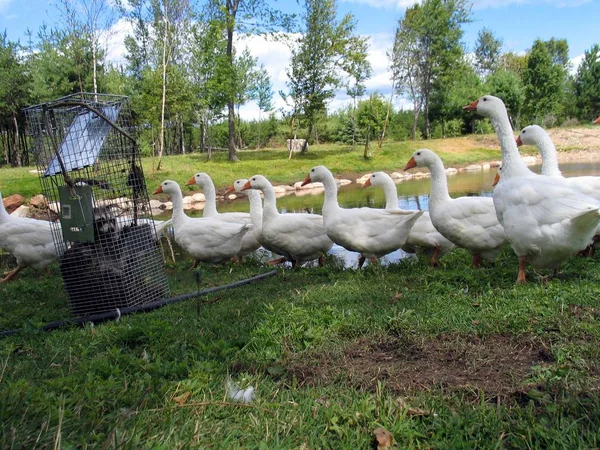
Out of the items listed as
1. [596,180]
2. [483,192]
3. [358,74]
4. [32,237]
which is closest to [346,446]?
[596,180]

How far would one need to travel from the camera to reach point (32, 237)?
24.6 feet

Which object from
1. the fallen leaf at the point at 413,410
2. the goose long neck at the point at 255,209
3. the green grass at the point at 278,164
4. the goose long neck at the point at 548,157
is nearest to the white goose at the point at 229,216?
the goose long neck at the point at 255,209

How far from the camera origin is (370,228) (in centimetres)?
686

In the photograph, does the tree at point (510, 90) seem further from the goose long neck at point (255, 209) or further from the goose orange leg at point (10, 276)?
the goose orange leg at point (10, 276)

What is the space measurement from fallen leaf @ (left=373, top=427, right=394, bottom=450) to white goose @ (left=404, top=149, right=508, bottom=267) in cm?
426

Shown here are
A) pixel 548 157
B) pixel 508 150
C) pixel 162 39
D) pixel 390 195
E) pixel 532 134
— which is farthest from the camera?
pixel 162 39

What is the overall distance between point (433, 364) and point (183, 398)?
153 cm

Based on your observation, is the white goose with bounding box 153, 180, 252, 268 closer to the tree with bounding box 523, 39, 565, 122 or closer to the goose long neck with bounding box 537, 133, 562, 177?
the goose long neck with bounding box 537, 133, 562, 177

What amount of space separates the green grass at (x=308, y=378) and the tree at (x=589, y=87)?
180 ft

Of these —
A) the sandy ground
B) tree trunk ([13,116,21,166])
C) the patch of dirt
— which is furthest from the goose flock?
tree trunk ([13,116,21,166])

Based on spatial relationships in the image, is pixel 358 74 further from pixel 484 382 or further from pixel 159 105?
pixel 484 382

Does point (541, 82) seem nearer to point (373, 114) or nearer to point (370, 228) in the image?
point (373, 114)

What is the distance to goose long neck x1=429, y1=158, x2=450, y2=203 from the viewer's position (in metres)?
6.43

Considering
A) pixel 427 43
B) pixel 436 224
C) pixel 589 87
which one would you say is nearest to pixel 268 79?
pixel 427 43
